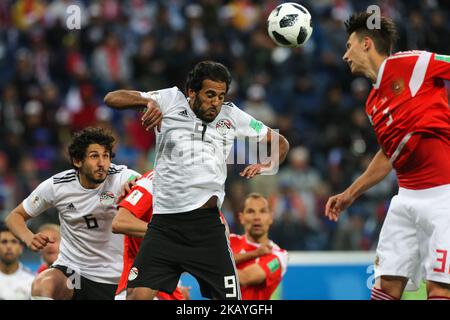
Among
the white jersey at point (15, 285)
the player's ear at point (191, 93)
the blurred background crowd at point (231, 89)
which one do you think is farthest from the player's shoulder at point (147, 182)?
the blurred background crowd at point (231, 89)

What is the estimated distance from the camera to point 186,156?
19.7 feet

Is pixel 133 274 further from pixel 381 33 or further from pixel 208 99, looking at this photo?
pixel 381 33

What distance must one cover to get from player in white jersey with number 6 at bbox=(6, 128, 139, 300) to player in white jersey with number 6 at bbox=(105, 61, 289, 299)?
0.93 meters

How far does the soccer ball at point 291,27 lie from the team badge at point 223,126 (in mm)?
1049

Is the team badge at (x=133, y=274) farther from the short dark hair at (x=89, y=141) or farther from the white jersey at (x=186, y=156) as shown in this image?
the short dark hair at (x=89, y=141)

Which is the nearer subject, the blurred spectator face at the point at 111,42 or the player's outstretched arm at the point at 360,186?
the player's outstretched arm at the point at 360,186

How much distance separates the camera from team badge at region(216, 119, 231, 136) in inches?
244

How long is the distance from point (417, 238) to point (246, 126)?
4.92ft

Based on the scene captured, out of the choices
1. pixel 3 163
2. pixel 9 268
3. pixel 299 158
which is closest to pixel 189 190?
pixel 9 268

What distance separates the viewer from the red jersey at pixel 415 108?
552 cm

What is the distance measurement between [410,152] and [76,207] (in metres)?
2.69

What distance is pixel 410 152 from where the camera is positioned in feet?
18.3
